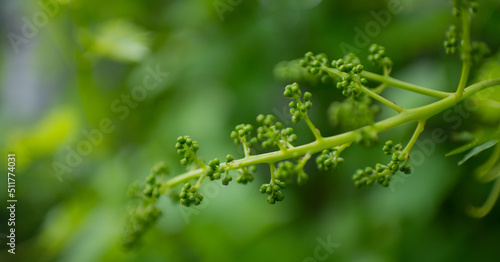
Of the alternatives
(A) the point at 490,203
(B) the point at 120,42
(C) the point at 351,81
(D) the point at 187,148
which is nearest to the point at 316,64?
(C) the point at 351,81

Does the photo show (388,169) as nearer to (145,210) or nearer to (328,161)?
(328,161)

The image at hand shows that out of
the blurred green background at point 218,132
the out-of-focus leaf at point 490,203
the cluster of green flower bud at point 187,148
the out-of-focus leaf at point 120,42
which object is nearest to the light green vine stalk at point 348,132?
the cluster of green flower bud at point 187,148

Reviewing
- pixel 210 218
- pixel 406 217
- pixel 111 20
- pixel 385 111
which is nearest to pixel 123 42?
pixel 111 20

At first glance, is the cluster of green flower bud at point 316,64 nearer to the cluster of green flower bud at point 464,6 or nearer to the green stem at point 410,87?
the green stem at point 410,87

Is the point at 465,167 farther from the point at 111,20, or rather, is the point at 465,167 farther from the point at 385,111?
the point at 111,20

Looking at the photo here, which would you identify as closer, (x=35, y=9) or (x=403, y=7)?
(x=403, y=7)

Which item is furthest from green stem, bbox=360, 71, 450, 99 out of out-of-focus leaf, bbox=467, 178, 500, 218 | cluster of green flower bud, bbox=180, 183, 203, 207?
out-of-focus leaf, bbox=467, 178, 500, 218
